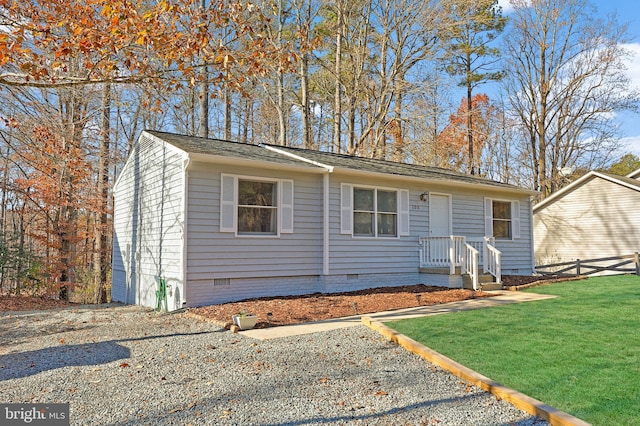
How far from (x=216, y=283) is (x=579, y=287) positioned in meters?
8.91

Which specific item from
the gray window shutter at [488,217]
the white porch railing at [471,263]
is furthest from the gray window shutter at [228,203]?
the gray window shutter at [488,217]

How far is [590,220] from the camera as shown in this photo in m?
18.9

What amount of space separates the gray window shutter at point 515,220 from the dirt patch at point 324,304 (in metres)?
4.90

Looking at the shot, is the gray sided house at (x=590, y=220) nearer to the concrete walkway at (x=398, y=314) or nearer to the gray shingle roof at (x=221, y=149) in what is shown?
the concrete walkway at (x=398, y=314)

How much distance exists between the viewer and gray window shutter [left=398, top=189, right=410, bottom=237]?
11559 mm

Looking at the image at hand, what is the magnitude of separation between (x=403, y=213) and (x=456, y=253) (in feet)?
5.58

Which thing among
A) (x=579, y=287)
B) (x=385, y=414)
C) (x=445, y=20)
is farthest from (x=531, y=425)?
(x=445, y=20)

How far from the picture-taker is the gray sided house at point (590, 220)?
17531mm

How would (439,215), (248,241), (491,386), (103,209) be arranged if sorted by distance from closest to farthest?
(491,386) < (248,241) < (439,215) < (103,209)

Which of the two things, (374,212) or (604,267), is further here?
(604,267)

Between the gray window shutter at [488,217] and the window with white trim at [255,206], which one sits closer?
the window with white trim at [255,206]

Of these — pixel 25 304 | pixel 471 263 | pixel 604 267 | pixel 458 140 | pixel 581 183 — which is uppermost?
pixel 458 140

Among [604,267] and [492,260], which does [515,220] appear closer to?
[492,260]

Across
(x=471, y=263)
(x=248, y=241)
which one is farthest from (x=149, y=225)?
(x=471, y=263)
